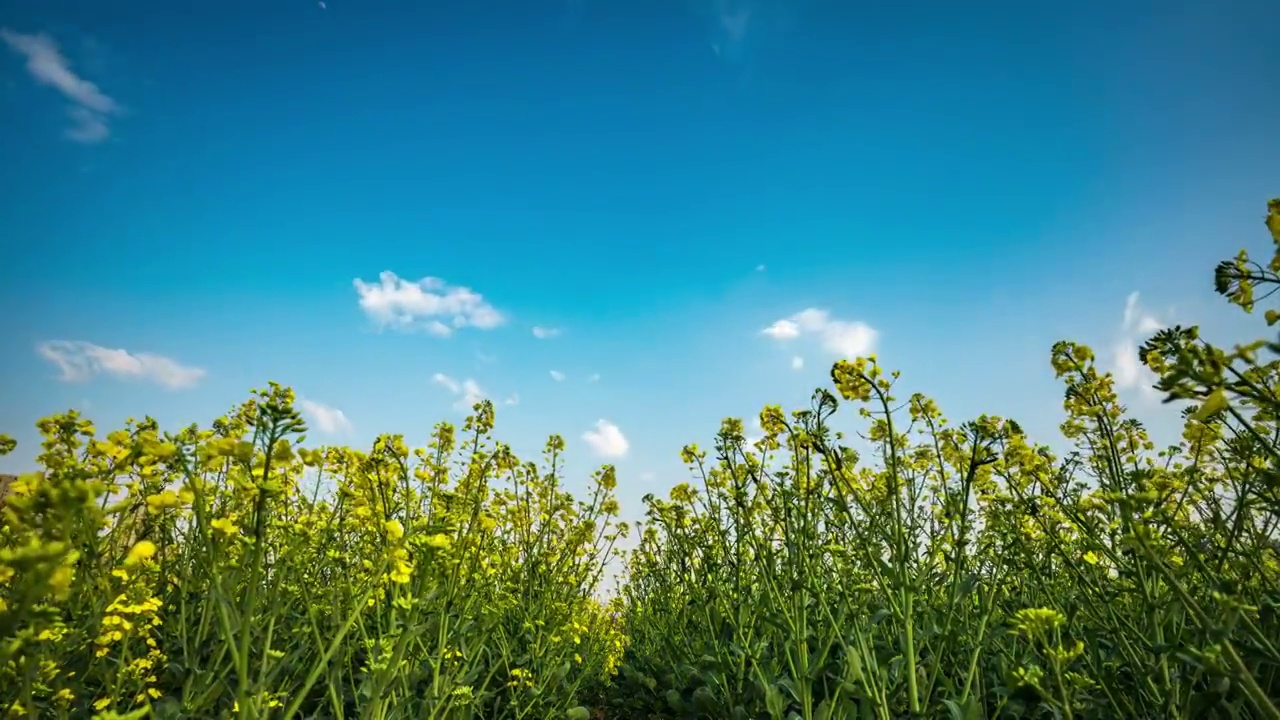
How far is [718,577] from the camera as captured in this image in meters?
4.24

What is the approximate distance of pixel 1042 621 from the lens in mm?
1838

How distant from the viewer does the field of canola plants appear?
5.96ft

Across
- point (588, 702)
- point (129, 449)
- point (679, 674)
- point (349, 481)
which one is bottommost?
point (588, 702)

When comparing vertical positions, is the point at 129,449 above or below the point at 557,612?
above

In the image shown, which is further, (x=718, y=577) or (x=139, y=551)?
(x=718, y=577)

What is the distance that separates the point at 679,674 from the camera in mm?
5305

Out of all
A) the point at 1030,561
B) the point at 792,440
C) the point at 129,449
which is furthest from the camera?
the point at 792,440

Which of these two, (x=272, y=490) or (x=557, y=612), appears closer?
(x=272, y=490)

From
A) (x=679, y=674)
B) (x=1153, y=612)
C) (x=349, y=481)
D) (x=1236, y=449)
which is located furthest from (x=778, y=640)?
(x=349, y=481)

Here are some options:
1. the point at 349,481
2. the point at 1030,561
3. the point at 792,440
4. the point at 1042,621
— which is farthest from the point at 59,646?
the point at 1030,561

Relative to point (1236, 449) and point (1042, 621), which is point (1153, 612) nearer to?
point (1236, 449)

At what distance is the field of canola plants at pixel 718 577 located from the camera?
1.82 metres

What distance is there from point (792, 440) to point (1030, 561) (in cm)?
131

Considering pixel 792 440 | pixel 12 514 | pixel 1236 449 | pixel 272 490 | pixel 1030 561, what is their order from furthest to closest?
pixel 792 440 < pixel 1030 561 < pixel 1236 449 < pixel 272 490 < pixel 12 514
